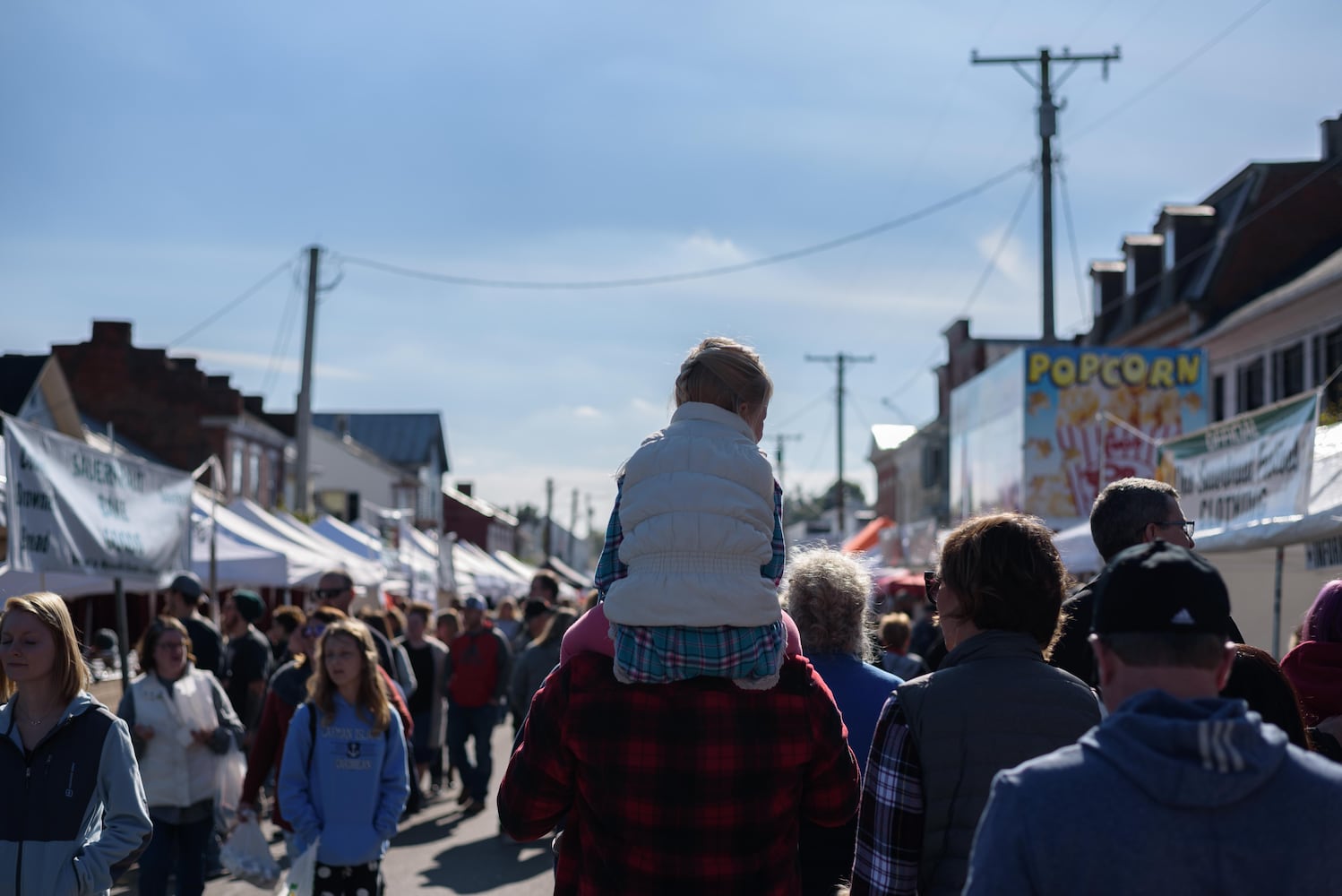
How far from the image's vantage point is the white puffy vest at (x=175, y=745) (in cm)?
717

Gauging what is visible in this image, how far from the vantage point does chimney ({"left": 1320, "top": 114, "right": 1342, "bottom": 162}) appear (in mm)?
27625

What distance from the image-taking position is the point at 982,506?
23.2 meters

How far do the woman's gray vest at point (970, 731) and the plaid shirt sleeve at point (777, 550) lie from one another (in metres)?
0.37

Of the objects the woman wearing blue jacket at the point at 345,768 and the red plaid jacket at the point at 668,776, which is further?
the woman wearing blue jacket at the point at 345,768

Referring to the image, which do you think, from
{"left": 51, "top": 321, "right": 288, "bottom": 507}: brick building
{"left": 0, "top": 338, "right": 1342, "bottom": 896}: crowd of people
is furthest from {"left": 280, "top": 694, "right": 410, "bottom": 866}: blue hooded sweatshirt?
{"left": 51, "top": 321, "right": 288, "bottom": 507}: brick building

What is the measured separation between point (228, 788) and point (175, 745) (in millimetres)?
419

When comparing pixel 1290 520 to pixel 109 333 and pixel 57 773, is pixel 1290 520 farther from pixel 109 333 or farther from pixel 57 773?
pixel 109 333

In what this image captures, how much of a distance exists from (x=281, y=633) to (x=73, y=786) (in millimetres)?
7786

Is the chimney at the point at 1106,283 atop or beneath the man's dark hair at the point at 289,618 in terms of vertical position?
atop

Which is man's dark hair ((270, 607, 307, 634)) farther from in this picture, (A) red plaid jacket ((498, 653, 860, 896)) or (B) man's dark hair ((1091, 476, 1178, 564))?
(A) red plaid jacket ((498, 653, 860, 896))

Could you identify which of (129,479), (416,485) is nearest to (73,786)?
(129,479)

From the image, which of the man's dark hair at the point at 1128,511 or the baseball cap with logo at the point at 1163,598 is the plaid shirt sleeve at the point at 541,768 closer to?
the baseball cap with logo at the point at 1163,598

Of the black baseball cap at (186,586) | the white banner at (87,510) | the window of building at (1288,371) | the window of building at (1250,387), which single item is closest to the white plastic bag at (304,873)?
the white banner at (87,510)

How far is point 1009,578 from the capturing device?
2.97 meters
